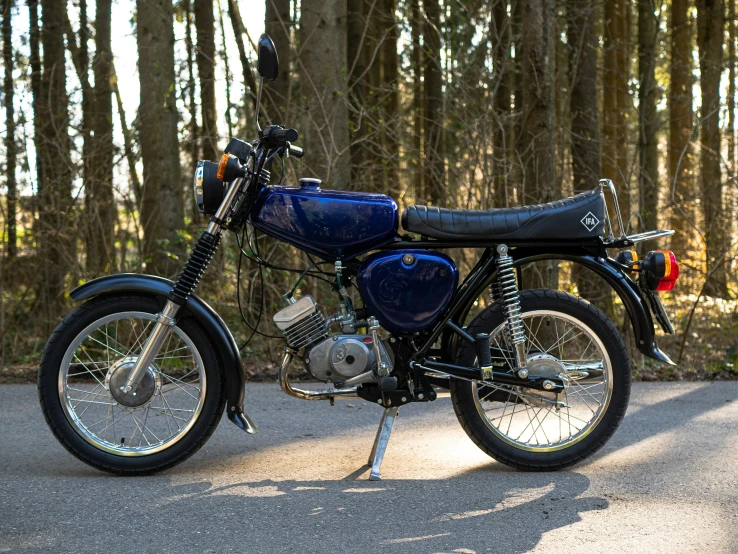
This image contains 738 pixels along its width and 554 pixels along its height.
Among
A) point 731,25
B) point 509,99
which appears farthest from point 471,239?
point 731,25

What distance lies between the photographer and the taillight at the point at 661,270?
4.03 metres

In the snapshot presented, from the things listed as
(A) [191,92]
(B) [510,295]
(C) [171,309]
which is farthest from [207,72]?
(B) [510,295]

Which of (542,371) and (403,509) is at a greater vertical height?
(542,371)

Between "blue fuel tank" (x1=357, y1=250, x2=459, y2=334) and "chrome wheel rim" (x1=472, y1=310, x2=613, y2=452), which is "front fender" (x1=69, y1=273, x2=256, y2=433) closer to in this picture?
"blue fuel tank" (x1=357, y1=250, x2=459, y2=334)

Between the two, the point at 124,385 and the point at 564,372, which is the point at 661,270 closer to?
the point at 564,372

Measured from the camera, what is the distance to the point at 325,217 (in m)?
3.93

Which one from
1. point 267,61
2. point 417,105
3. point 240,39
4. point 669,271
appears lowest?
point 669,271

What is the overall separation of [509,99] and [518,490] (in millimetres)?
6562

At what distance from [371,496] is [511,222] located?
137 cm

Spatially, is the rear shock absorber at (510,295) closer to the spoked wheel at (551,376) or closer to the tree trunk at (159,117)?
the spoked wheel at (551,376)

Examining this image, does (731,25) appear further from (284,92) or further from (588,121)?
(284,92)

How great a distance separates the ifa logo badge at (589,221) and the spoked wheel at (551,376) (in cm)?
34

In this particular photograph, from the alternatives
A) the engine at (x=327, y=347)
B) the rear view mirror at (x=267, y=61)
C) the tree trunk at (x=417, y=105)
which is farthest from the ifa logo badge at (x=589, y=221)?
the tree trunk at (x=417, y=105)

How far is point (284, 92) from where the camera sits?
9.73 meters
